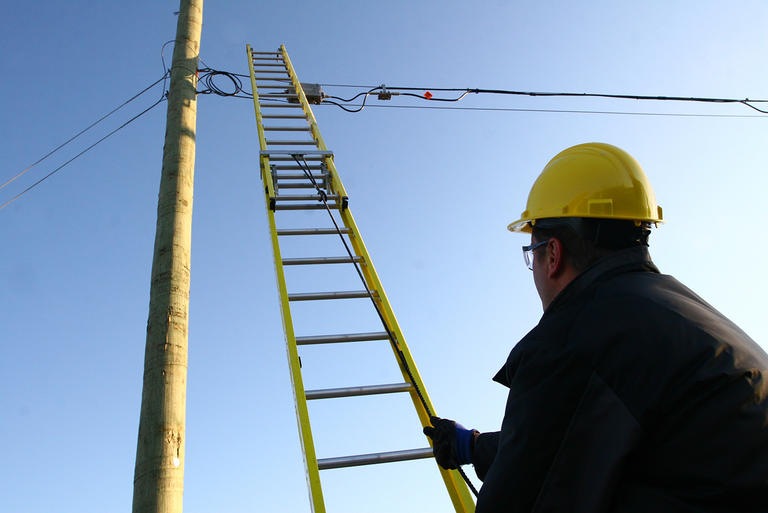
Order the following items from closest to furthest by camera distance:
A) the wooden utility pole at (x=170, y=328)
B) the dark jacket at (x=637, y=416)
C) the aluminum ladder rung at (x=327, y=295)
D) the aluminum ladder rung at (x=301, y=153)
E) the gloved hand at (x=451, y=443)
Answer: the dark jacket at (x=637, y=416) → the gloved hand at (x=451, y=443) → the wooden utility pole at (x=170, y=328) → the aluminum ladder rung at (x=327, y=295) → the aluminum ladder rung at (x=301, y=153)

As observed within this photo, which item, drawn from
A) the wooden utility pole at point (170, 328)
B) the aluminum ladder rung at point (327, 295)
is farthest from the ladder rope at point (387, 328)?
the wooden utility pole at point (170, 328)

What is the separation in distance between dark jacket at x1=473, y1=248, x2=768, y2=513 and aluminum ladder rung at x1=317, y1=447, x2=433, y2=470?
4.90 feet

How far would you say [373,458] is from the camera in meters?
3.03

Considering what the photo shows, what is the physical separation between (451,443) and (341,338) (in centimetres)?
100

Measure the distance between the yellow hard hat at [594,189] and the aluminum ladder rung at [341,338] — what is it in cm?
170

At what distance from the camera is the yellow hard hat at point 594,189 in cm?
196

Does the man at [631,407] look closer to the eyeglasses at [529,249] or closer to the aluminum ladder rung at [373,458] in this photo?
the eyeglasses at [529,249]

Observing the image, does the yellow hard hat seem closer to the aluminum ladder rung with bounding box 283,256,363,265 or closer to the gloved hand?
the gloved hand

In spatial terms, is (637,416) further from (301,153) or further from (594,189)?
(301,153)

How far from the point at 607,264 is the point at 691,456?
1.82 feet

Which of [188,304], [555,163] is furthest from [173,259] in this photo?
[555,163]

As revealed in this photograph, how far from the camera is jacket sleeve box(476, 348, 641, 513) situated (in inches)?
54.7

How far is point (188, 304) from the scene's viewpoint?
12.7 feet

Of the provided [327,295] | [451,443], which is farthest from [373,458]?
[327,295]
